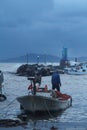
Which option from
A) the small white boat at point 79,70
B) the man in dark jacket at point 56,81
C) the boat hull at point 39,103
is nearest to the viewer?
the boat hull at point 39,103

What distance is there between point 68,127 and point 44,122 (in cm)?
219

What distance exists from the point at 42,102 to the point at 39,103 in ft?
0.56

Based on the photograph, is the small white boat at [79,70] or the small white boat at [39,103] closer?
the small white boat at [39,103]

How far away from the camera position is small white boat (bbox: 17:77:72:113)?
2459 cm

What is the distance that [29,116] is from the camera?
24375 mm

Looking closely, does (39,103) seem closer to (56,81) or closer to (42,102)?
(42,102)

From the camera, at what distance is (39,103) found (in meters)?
24.8

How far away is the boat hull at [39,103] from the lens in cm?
2458

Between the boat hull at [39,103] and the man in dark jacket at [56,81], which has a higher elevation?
the man in dark jacket at [56,81]

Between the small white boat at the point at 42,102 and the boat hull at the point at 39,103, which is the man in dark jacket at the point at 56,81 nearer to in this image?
the small white boat at the point at 42,102

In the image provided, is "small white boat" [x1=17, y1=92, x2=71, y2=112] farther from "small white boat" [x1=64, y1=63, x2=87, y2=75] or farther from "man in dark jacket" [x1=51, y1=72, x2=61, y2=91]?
"small white boat" [x1=64, y1=63, x2=87, y2=75]

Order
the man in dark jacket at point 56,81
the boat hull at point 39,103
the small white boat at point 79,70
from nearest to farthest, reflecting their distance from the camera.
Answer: the boat hull at point 39,103 < the man in dark jacket at point 56,81 < the small white boat at point 79,70

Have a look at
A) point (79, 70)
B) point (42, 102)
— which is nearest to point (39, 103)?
point (42, 102)

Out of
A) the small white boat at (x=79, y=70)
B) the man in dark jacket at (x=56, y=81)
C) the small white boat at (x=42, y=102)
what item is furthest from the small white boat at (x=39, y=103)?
the small white boat at (x=79, y=70)
